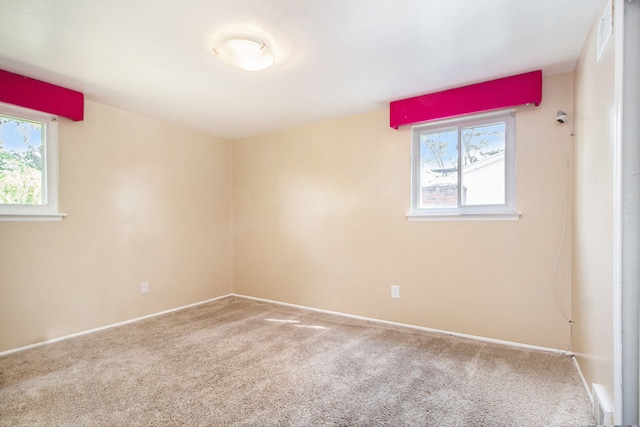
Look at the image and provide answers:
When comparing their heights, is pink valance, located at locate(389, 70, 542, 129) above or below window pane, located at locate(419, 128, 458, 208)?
above

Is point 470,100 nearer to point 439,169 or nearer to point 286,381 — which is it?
point 439,169

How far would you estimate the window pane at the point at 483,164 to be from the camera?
2676 mm

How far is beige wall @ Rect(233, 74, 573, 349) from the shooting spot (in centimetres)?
244

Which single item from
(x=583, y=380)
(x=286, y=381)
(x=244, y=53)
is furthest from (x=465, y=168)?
(x=286, y=381)

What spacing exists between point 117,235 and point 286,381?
2.33m

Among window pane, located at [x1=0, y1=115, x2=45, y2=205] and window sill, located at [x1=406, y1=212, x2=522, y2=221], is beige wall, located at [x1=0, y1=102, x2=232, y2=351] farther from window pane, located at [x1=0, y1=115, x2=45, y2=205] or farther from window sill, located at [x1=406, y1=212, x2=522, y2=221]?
window sill, located at [x1=406, y1=212, x2=522, y2=221]

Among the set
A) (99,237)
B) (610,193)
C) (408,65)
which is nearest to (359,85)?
(408,65)

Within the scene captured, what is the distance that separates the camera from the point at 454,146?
2900 millimetres

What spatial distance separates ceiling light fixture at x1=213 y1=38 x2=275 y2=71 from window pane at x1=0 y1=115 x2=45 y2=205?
1.88 m

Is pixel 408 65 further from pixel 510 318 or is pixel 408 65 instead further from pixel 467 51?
pixel 510 318

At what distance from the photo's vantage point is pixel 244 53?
203 cm

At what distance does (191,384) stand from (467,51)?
2.80 meters

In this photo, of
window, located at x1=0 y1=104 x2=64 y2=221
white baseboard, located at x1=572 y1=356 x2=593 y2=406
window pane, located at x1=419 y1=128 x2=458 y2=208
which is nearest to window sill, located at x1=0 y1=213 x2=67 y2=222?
window, located at x1=0 y1=104 x2=64 y2=221

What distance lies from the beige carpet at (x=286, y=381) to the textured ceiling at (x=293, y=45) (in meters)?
2.14
